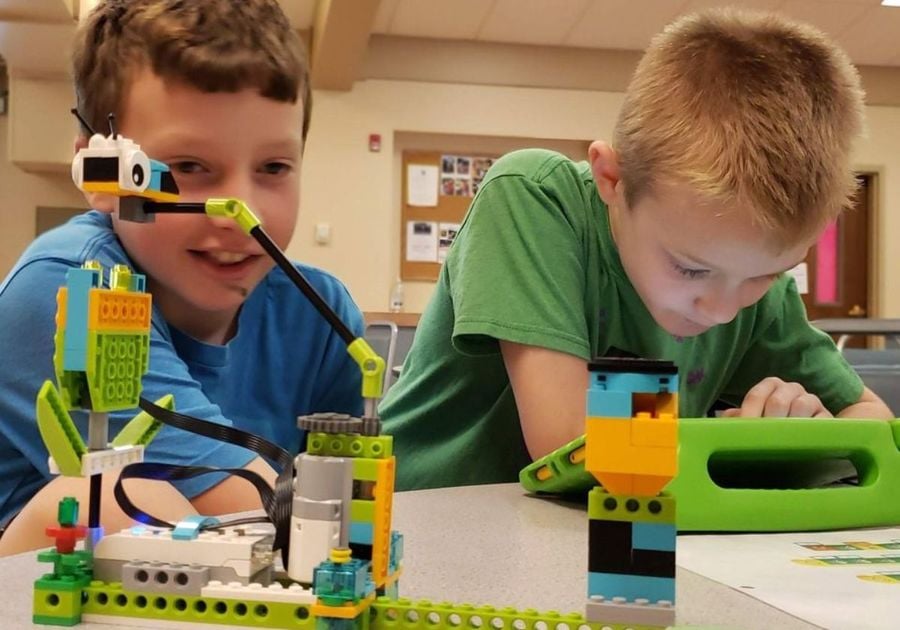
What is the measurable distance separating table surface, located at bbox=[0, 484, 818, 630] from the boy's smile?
25cm

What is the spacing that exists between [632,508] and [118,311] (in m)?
0.22

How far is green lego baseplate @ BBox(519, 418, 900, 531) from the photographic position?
0.61 metres

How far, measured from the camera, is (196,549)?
37 cm

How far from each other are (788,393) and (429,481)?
1.21 feet

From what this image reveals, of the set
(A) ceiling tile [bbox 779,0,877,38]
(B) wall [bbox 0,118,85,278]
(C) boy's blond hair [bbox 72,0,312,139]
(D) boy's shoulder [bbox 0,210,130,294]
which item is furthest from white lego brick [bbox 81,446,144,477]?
(B) wall [bbox 0,118,85,278]

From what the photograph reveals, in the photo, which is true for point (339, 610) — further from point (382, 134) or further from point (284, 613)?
point (382, 134)

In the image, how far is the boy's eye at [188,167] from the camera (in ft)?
2.40

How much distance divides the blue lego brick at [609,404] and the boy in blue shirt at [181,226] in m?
0.30

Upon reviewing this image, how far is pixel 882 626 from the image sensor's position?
393mm

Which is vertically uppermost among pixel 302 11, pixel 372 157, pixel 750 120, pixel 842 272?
pixel 302 11

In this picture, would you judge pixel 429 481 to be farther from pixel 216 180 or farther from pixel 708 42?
pixel 708 42

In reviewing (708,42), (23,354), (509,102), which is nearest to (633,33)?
(509,102)

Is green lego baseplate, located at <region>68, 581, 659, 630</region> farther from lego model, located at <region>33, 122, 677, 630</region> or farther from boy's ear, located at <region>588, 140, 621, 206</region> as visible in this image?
boy's ear, located at <region>588, 140, 621, 206</region>

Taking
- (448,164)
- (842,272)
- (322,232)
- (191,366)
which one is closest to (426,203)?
(448,164)
